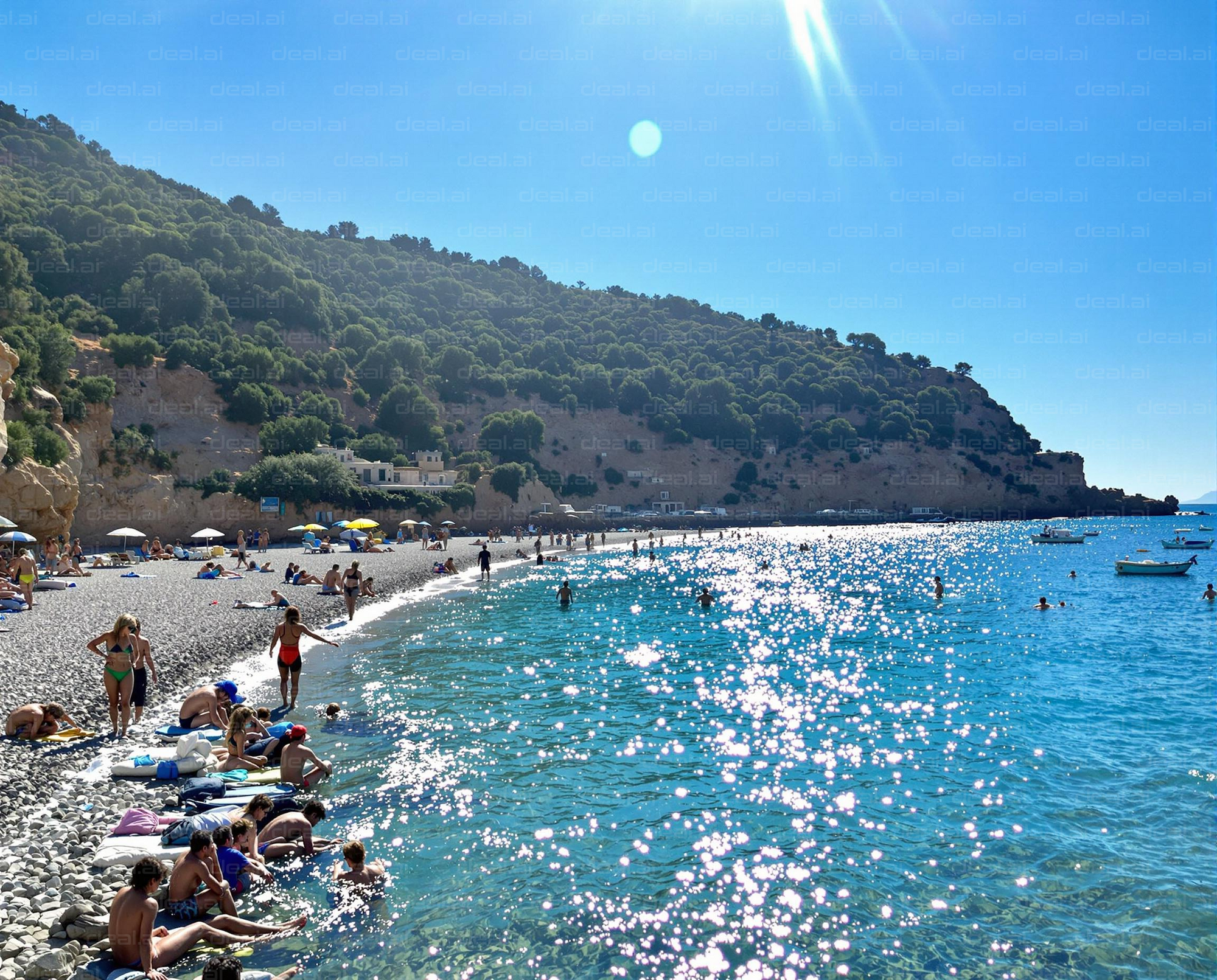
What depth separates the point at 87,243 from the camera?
72.2m

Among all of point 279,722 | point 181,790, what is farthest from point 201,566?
point 181,790

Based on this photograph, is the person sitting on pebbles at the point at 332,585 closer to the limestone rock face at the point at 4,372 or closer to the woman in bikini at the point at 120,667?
the limestone rock face at the point at 4,372

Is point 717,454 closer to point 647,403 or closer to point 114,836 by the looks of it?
point 647,403

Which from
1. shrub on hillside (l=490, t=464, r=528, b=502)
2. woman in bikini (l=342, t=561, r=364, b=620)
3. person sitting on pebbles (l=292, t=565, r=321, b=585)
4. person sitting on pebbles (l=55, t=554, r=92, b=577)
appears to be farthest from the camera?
shrub on hillside (l=490, t=464, r=528, b=502)

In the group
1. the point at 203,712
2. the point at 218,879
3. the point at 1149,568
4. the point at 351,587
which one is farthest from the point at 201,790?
the point at 1149,568

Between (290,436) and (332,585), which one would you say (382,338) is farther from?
(332,585)

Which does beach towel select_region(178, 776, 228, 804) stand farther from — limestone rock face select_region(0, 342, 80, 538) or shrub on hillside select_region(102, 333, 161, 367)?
shrub on hillside select_region(102, 333, 161, 367)

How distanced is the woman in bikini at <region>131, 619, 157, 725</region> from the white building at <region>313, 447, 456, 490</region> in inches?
1961

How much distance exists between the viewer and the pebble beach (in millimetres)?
5676

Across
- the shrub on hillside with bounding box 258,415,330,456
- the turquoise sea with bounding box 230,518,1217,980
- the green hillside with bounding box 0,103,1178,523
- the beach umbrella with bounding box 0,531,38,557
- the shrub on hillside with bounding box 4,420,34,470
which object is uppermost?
the green hillside with bounding box 0,103,1178,523

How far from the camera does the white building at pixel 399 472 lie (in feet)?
209

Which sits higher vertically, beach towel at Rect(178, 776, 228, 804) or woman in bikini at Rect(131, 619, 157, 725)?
woman in bikini at Rect(131, 619, 157, 725)

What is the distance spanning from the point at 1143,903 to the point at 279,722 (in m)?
11.8

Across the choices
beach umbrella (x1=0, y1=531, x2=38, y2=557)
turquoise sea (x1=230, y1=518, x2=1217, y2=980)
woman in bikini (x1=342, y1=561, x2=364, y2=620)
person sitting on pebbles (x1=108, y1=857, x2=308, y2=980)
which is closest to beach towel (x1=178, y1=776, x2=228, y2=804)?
turquoise sea (x1=230, y1=518, x2=1217, y2=980)
